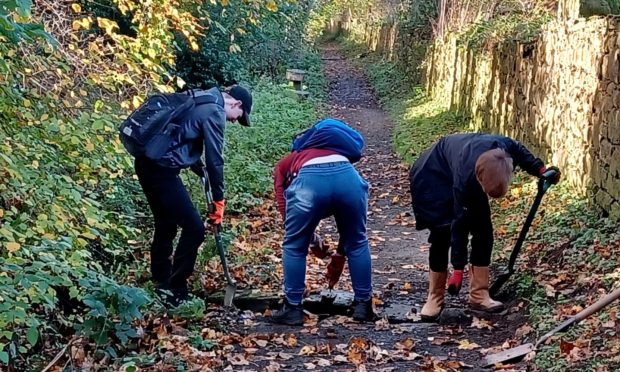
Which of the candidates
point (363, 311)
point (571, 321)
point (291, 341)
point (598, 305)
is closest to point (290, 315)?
point (291, 341)

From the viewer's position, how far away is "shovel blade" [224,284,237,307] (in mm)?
6402

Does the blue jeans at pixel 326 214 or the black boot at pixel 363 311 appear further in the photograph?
the black boot at pixel 363 311

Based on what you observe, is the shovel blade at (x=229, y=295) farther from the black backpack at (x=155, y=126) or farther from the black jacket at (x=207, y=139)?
the black backpack at (x=155, y=126)

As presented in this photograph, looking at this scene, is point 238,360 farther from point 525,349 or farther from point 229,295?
point 525,349

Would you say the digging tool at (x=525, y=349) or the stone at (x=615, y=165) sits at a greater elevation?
the stone at (x=615, y=165)

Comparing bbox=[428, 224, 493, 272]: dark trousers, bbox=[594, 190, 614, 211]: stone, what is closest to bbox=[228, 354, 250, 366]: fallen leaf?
bbox=[428, 224, 493, 272]: dark trousers

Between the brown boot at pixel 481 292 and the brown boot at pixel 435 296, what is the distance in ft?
0.76

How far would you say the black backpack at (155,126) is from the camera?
5898 millimetres

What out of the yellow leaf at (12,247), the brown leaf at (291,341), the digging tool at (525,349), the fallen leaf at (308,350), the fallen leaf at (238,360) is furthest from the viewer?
the brown leaf at (291,341)

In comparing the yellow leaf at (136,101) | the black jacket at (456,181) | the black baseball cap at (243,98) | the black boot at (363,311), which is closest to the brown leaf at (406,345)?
the black boot at (363,311)

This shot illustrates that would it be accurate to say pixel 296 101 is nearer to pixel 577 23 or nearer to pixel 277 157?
pixel 277 157

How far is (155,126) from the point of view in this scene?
5.91 m

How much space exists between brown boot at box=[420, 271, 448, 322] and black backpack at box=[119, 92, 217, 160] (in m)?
2.36

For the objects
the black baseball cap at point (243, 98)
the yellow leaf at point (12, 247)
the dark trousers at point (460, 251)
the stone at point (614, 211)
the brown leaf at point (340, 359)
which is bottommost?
the brown leaf at point (340, 359)
